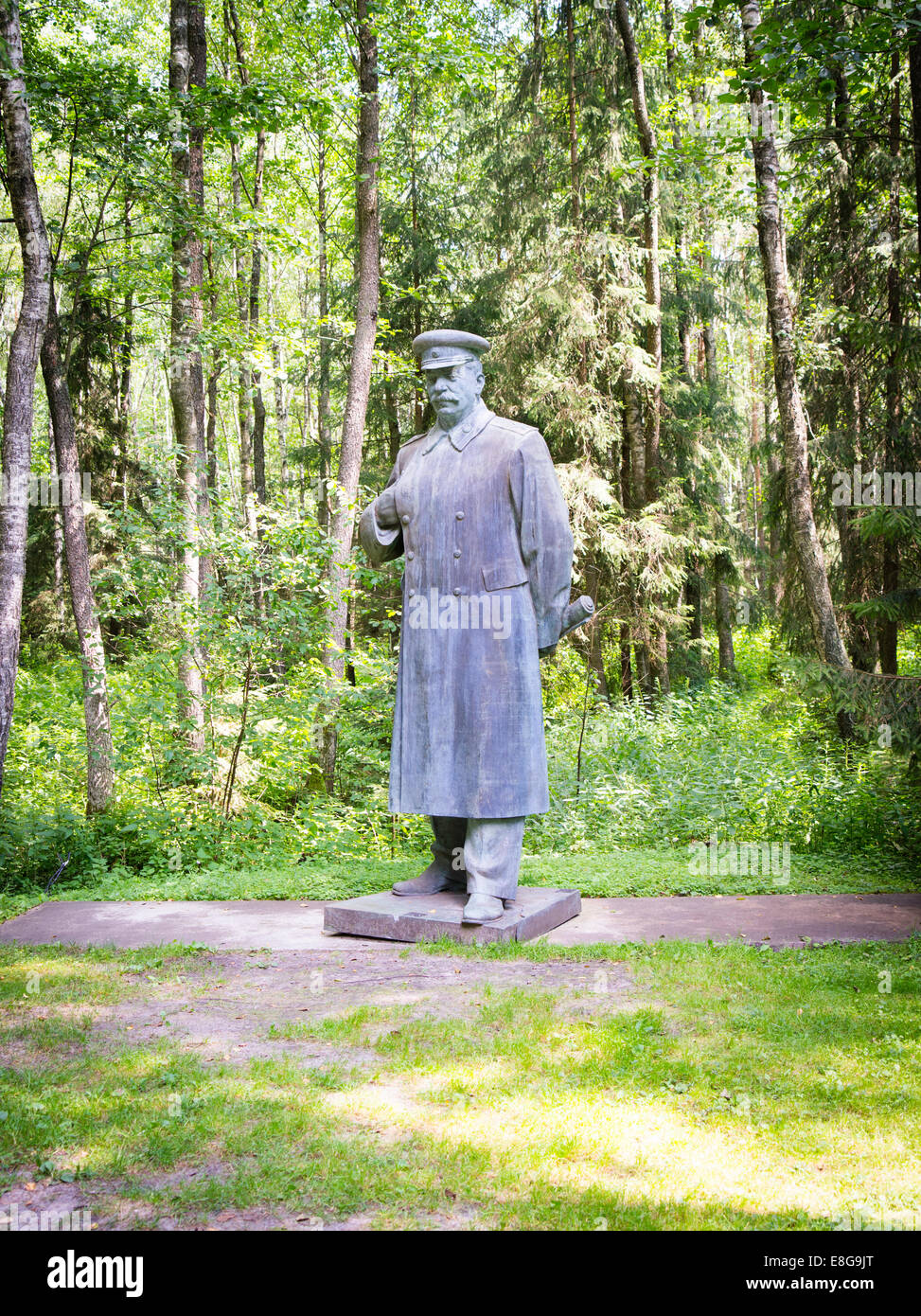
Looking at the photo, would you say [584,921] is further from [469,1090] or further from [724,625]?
[724,625]

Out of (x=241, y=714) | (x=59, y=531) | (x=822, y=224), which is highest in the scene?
(x=822, y=224)

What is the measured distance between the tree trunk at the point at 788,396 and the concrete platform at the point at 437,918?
17.8 feet

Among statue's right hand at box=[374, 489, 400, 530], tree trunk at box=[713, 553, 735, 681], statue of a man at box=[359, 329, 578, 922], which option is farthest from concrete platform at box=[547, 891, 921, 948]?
tree trunk at box=[713, 553, 735, 681]

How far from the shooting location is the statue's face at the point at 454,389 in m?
5.64

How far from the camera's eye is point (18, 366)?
641cm

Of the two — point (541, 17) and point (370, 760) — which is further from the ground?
point (541, 17)

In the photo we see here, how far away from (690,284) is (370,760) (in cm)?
1222

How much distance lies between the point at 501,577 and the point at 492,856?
4.86 ft

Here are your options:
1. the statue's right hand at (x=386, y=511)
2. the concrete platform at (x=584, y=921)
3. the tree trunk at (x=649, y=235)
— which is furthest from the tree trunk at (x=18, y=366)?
the tree trunk at (x=649, y=235)

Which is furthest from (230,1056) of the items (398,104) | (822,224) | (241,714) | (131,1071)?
(398,104)

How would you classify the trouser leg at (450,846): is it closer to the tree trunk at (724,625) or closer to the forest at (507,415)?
the forest at (507,415)

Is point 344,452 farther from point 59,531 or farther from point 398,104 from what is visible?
point 398,104

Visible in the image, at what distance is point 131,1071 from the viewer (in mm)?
3479

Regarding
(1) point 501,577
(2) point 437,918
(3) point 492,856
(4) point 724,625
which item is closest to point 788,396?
(1) point 501,577
